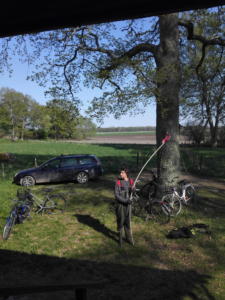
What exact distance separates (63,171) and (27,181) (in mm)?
2060

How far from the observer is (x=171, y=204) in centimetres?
966

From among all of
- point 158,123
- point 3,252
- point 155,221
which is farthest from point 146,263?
point 158,123

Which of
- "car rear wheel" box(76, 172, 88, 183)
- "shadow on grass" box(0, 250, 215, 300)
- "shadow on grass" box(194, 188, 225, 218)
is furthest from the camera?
"car rear wheel" box(76, 172, 88, 183)

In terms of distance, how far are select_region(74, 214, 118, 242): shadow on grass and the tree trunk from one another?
10.9 feet

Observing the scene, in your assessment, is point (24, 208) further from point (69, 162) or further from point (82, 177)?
point (69, 162)

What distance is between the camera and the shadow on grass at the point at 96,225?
8.30 metres

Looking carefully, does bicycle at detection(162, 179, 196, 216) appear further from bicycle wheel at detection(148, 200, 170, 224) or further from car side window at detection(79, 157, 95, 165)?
car side window at detection(79, 157, 95, 165)

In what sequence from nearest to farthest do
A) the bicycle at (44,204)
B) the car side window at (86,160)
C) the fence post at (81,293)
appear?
the fence post at (81,293) → the bicycle at (44,204) → the car side window at (86,160)

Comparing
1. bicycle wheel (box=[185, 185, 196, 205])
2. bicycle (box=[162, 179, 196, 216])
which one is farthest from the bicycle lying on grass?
bicycle wheel (box=[185, 185, 196, 205])

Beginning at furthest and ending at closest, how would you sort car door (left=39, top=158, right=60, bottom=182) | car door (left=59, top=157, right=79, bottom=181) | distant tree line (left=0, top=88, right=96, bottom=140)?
distant tree line (left=0, top=88, right=96, bottom=140) < car door (left=59, top=157, right=79, bottom=181) < car door (left=39, top=158, right=60, bottom=182)

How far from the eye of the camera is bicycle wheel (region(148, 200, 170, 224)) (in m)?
9.29

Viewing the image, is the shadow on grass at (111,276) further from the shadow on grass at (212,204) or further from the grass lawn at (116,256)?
the shadow on grass at (212,204)

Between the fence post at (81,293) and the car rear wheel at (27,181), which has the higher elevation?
the fence post at (81,293)

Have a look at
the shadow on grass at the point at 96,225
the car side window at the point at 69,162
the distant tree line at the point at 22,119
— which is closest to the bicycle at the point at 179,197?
the shadow on grass at the point at 96,225
